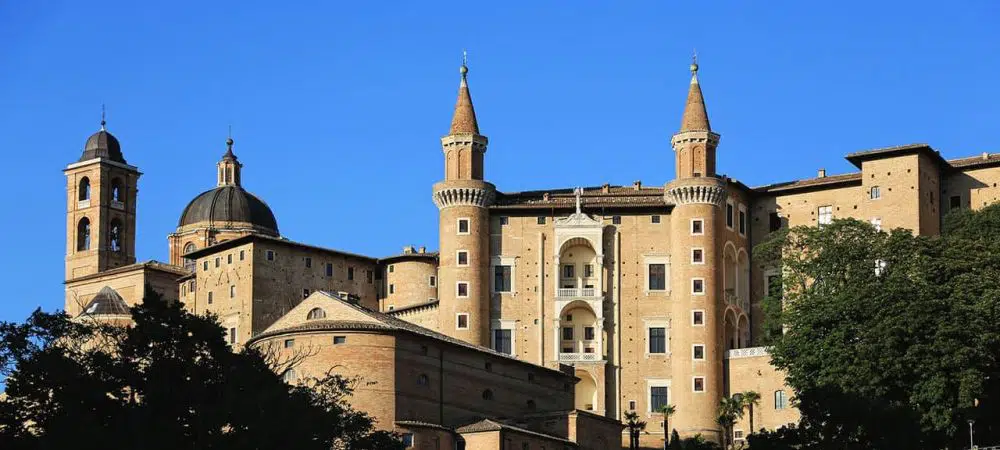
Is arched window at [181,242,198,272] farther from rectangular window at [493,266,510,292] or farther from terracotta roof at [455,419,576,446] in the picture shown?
terracotta roof at [455,419,576,446]

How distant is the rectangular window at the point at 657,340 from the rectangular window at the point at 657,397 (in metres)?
1.84

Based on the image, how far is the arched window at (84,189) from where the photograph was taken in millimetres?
128000

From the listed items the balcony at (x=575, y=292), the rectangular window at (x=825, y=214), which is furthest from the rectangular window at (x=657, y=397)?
the rectangular window at (x=825, y=214)

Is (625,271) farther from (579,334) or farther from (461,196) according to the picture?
(461,196)

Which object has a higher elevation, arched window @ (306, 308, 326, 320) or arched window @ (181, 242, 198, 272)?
arched window @ (181, 242, 198, 272)

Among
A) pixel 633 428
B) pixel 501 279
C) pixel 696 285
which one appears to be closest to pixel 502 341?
pixel 501 279

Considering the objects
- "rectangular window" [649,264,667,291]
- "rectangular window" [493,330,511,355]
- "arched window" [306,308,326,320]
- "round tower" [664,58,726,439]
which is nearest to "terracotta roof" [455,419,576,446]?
"arched window" [306,308,326,320]

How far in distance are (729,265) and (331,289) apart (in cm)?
2114

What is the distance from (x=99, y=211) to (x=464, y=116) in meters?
32.5

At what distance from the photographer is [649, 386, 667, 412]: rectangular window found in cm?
9881

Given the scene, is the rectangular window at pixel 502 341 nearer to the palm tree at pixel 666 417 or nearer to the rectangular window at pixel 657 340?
the rectangular window at pixel 657 340

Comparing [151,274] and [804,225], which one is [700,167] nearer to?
[804,225]

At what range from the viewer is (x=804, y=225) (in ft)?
330

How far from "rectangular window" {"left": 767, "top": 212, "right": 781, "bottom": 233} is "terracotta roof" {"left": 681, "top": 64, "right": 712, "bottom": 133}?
582 centimetres
